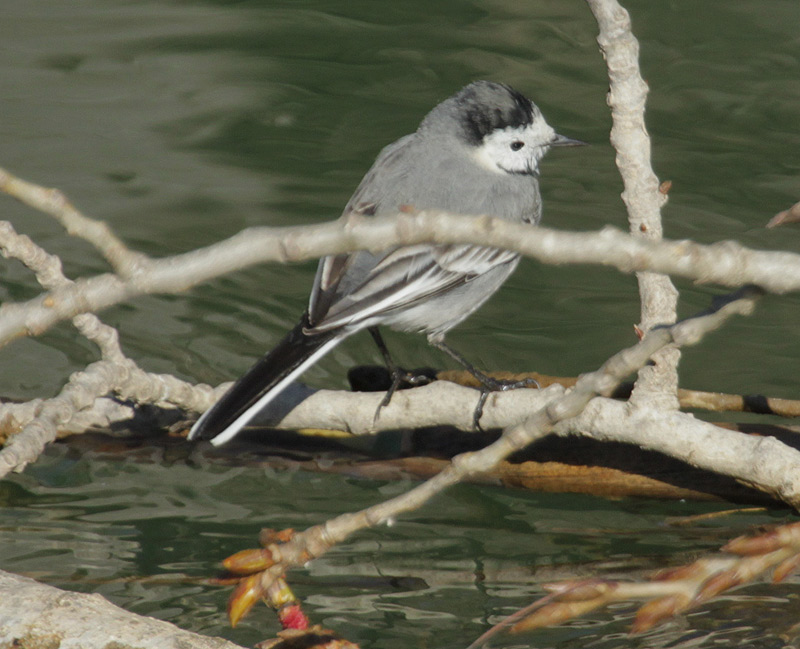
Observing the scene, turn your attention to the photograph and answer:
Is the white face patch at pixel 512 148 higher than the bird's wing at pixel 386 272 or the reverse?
higher

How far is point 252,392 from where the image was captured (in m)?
3.99

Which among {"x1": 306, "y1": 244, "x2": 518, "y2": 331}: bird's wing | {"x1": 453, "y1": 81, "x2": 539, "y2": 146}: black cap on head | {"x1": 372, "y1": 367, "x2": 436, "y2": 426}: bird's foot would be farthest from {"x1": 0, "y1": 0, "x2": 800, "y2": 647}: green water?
{"x1": 453, "y1": 81, "x2": 539, "y2": 146}: black cap on head

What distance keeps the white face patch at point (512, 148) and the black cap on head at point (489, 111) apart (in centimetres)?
3

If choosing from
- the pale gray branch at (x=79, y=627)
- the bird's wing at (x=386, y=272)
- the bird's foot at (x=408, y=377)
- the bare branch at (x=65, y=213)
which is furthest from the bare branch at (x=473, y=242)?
the bird's foot at (x=408, y=377)

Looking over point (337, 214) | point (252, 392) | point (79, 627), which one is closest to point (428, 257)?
point (252, 392)

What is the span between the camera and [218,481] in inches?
188

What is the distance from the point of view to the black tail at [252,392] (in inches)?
155

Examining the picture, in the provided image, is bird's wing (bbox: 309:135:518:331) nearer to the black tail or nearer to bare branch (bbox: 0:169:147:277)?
the black tail

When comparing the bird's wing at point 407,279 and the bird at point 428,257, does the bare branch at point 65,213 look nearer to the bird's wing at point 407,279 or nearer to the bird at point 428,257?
the bird at point 428,257

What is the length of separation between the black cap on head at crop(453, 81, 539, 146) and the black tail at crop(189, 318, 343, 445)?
161 cm

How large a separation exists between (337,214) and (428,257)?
9.30 ft

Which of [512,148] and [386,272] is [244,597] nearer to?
[386,272]

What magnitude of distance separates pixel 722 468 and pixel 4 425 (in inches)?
105

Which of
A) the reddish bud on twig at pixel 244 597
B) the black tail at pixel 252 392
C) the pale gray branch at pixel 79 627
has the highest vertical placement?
the black tail at pixel 252 392
